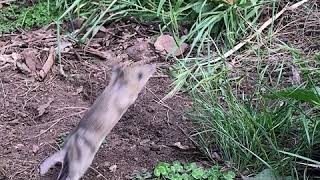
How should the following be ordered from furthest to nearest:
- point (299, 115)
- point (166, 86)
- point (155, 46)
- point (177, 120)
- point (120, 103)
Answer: point (155, 46) < point (166, 86) < point (177, 120) < point (299, 115) < point (120, 103)

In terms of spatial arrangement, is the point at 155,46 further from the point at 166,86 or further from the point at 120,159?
the point at 120,159

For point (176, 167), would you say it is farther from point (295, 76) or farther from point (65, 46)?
point (65, 46)

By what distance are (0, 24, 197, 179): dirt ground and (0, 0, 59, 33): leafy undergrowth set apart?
104mm

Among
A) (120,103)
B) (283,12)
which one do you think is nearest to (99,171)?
(120,103)

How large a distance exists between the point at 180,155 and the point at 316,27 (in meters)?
1.42

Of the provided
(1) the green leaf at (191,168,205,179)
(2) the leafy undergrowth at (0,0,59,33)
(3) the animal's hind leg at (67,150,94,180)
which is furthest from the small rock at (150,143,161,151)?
(2) the leafy undergrowth at (0,0,59,33)

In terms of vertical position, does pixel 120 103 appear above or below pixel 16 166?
above

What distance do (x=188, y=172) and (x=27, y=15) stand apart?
1.88 m

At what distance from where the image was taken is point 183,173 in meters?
2.66

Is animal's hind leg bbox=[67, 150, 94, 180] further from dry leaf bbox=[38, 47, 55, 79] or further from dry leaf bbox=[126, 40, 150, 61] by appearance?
dry leaf bbox=[126, 40, 150, 61]

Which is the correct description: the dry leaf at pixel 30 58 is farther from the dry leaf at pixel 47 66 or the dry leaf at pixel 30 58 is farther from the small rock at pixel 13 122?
the small rock at pixel 13 122

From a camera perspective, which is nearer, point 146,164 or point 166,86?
point 146,164

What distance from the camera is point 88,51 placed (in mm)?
3775

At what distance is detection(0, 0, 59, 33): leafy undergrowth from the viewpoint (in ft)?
13.2
